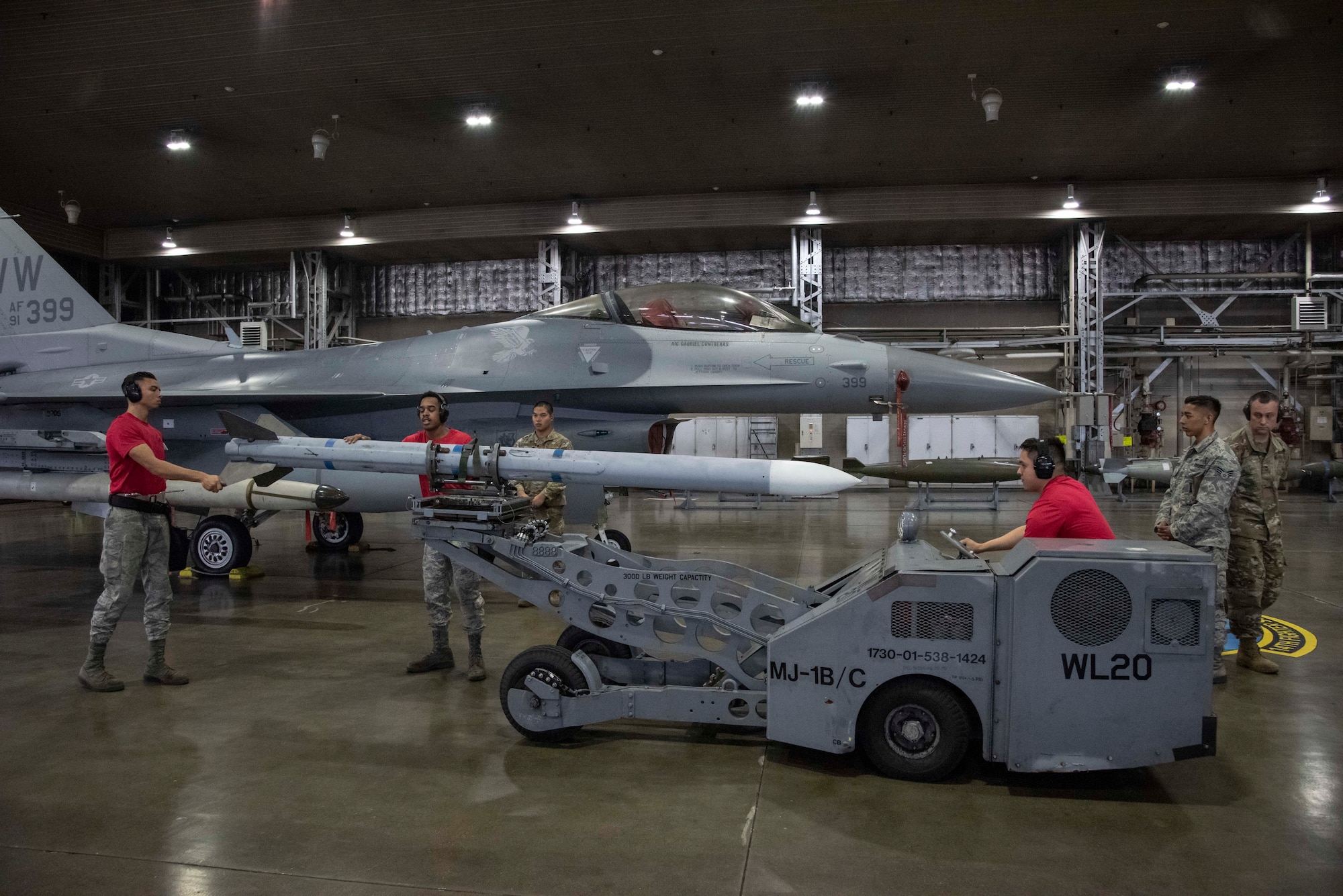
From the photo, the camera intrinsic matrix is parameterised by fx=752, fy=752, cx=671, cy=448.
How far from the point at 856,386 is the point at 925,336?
13711 mm

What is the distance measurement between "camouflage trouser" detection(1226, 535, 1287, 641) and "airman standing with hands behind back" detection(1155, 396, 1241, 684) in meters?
0.68

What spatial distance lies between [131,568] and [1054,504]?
5.87 meters

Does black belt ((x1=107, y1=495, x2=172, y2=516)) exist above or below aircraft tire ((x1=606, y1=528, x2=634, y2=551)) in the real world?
above

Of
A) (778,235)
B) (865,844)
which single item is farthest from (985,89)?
(865,844)

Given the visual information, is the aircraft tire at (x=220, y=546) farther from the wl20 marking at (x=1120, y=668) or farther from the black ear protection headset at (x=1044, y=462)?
the wl20 marking at (x=1120, y=668)

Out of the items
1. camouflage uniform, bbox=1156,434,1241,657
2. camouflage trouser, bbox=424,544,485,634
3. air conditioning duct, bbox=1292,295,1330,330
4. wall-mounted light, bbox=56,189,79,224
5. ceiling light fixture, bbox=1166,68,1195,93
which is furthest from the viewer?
air conditioning duct, bbox=1292,295,1330,330

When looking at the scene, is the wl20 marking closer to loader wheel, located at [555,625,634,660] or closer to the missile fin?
loader wheel, located at [555,625,634,660]

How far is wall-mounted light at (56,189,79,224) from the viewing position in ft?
59.1

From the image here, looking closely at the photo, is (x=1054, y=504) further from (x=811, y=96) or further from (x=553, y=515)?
(x=811, y=96)

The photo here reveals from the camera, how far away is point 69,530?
539 inches

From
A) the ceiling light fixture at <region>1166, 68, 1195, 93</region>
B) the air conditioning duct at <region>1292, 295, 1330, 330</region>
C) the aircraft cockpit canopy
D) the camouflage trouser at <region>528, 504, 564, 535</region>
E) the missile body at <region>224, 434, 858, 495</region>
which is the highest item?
the ceiling light fixture at <region>1166, 68, 1195, 93</region>

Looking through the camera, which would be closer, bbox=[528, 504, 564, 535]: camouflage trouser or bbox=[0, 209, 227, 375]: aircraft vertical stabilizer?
bbox=[528, 504, 564, 535]: camouflage trouser

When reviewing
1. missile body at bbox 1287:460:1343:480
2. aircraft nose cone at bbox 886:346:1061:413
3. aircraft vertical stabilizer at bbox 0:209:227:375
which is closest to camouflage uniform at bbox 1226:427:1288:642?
aircraft nose cone at bbox 886:346:1061:413

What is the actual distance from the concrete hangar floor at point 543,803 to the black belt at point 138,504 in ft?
3.96
